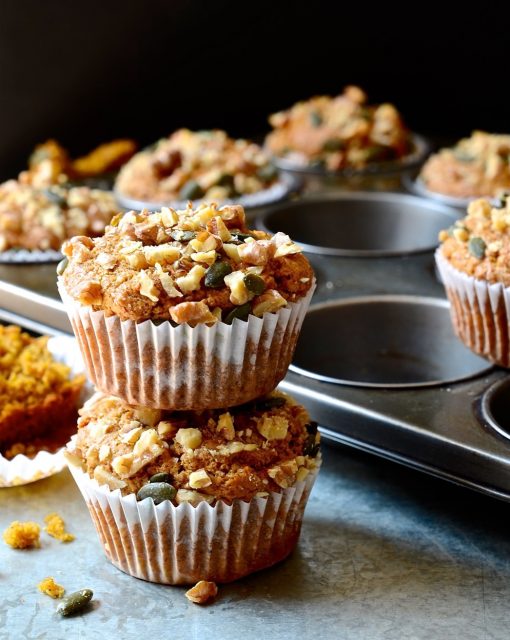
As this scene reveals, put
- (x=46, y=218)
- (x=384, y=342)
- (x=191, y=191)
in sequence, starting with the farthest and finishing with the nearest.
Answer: (x=191, y=191) → (x=46, y=218) → (x=384, y=342)

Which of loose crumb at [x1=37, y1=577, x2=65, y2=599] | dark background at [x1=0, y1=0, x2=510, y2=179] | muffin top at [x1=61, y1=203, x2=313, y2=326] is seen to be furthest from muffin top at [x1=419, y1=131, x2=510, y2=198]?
loose crumb at [x1=37, y1=577, x2=65, y2=599]

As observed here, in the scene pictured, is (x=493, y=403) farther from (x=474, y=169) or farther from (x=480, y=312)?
Answer: (x=474, y=169)

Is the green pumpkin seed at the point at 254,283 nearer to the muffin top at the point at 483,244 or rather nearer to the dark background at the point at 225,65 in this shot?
the muffin top at the point at 483,244

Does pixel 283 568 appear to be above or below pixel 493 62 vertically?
below

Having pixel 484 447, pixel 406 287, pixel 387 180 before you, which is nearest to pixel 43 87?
pixel 387 180

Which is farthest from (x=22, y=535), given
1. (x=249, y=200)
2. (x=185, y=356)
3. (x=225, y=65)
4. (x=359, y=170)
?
(x=225, y=65)

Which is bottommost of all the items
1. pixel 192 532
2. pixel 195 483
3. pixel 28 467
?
pixel 28 467

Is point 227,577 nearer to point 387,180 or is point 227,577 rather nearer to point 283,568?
point 283,568
